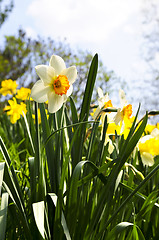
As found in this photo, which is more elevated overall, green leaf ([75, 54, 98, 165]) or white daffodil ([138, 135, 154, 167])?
green leaf ([75, 54, 98, 165])

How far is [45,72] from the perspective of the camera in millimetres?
896

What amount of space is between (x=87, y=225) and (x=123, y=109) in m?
0.40

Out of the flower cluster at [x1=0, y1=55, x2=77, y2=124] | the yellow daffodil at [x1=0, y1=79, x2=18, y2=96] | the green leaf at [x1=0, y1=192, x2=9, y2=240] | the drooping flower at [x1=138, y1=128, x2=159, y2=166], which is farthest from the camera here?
the yellow daffodil at [x1=0, y1=79, x2=18, y2=96]

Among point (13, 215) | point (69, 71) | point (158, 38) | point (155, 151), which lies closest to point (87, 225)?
point (13, 215)

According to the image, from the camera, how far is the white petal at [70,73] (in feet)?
2.99

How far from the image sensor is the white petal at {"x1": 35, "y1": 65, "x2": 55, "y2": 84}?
885 millimetres

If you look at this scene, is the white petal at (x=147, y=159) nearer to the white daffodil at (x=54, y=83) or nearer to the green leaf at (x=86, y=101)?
the green leaf at (x=86, y=101)

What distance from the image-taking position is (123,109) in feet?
3.42

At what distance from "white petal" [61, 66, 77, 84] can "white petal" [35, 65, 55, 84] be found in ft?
0.12

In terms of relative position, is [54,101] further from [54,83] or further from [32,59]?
[32,59]

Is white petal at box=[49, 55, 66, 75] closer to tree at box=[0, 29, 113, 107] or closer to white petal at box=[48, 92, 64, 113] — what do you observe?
white petal at box=[48, 92, 64, 113]

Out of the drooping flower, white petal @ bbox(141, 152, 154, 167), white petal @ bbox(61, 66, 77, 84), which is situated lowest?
white petal @ bbox(141, 152, 154, 167)

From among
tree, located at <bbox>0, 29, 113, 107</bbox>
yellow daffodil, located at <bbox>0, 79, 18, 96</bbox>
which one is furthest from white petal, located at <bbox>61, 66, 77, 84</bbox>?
tree, located at <bbox>0, 29, 113, 107</bbox>

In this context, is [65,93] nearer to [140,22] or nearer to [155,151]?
[155,151]
